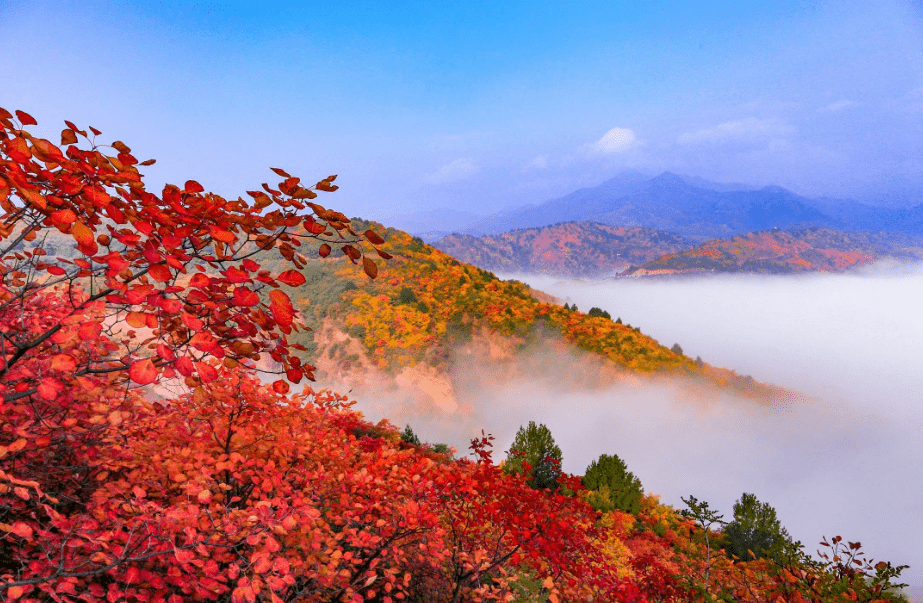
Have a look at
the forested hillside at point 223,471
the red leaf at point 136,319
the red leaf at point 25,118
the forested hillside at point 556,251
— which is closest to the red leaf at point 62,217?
the forested hillside at point 223,471

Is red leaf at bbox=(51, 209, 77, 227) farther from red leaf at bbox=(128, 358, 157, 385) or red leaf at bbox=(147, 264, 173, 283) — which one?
red leaf at bbox=(128, 358, 157, 385)

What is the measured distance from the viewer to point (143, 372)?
5.08ft

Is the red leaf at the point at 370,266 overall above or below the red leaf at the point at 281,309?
above

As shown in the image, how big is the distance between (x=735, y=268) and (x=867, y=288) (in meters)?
57.4

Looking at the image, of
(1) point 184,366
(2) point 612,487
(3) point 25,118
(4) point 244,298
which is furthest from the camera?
(2) point 612,487

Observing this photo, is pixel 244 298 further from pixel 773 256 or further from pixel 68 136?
pixel 773 256

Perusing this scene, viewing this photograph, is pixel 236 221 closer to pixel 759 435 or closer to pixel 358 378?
pixel 358 378

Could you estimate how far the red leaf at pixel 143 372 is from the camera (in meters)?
1.49

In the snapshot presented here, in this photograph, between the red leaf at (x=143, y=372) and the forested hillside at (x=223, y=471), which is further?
the forested hillside at (x=223, y=471)

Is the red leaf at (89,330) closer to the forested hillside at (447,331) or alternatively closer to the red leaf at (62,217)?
the red leaf at (62,217)

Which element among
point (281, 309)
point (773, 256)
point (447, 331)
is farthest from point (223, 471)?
point (773, 256)

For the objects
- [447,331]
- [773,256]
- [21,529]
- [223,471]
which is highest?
[773,256]

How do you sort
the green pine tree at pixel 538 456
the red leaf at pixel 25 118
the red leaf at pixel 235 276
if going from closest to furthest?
1. the red leaf at pixel 235 276
2. the red leaf at pixel 25 118
3. the green pine tree at pixel 538 456

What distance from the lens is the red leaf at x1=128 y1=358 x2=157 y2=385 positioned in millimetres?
1494
